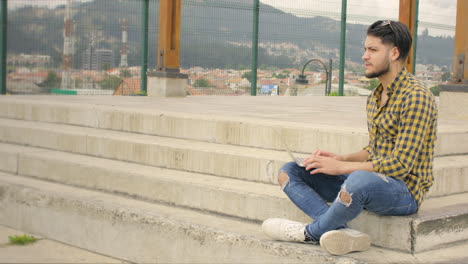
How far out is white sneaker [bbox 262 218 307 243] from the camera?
3.44 meters

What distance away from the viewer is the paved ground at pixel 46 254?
4.06 meters

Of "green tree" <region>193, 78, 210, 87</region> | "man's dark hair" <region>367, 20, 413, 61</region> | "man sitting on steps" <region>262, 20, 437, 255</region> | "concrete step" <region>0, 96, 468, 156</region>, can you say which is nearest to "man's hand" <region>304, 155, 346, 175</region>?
"man sitting on steps" <region>262, 20, 437, 255</region>

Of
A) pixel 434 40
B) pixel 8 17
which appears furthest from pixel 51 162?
pixel 434 40

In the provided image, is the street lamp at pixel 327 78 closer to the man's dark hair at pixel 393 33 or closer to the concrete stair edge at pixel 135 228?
the concrete stair edge at pixel 135 228

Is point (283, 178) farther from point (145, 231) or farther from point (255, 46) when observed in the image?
point (255, 46)

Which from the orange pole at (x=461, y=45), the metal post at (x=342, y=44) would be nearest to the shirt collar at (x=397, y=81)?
the orange pole at (x=461, y=45)

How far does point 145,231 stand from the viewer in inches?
162

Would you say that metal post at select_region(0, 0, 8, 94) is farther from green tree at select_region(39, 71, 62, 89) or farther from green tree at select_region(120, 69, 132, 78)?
green tree at select_region(120, 69, 132, 78)

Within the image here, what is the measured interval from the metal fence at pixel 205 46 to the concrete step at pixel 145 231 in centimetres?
598

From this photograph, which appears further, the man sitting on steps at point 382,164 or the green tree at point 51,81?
the green tree at point 51,81

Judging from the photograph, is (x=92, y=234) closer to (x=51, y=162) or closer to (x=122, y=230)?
(x=122, y=230)

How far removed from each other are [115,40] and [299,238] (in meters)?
8.73

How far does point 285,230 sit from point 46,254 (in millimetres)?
1729

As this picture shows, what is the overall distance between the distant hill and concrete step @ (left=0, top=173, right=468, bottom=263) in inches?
240
